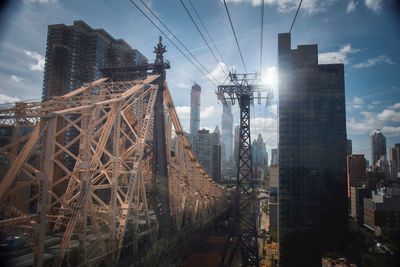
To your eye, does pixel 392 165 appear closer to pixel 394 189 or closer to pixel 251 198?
pixel 394 189

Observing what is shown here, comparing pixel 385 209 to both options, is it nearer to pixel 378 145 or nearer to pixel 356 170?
pixel 378 145

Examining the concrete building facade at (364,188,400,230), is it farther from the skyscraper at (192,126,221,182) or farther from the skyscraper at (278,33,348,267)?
the skyscraper at (192,126,221,182)

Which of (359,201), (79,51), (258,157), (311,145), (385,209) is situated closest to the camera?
(311,145)

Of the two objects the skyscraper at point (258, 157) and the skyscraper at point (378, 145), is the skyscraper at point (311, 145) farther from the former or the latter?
the skyscraper at point (258, 157)

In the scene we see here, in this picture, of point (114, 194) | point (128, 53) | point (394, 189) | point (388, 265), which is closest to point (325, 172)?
point (394, 189)

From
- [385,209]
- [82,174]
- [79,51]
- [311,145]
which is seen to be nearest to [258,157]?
[385,209]

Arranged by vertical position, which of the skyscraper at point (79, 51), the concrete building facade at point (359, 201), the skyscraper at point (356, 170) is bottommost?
the concrete building facade at point (359, 201)

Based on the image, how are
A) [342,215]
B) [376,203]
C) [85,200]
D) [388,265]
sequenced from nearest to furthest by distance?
1. [85,200]
2. [388,265]
3. [342,215]
4. [376,203]

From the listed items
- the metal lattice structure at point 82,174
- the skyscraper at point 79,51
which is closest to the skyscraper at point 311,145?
the metal lattice structure at point 82,174
